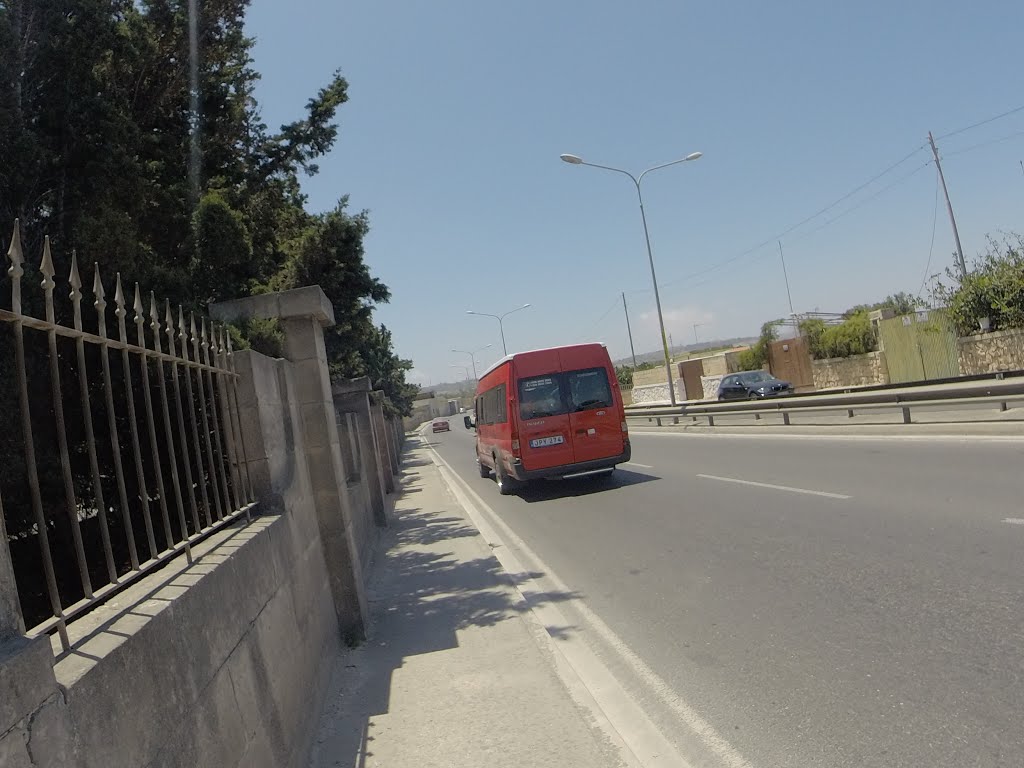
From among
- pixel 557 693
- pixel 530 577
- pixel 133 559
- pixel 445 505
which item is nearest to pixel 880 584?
pixel 557 693

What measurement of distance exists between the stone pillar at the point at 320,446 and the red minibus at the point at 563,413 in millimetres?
6907

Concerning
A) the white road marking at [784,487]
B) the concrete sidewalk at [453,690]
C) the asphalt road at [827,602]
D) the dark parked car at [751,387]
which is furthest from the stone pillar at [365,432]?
the dark parked car at [751,387]

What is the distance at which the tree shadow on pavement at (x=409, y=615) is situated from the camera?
4449mm

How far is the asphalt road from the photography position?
366 centimetres

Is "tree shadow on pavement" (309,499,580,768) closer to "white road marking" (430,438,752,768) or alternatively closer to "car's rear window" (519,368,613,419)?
"white road marking" (430,438,752,768)

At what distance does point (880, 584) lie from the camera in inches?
222

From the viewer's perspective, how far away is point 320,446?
6.18 m

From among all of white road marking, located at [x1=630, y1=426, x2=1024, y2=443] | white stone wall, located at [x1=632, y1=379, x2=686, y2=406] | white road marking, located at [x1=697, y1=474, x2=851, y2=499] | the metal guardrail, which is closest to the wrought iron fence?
white road marking, located at [x1=697, y1=474, x2=851, y2=499]

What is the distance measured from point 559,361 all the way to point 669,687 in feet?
29.4

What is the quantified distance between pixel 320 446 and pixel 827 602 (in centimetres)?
390

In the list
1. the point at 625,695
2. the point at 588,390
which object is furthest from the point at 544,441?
the point at 625,695

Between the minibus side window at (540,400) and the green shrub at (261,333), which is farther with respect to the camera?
the minibus side window at (540,400)

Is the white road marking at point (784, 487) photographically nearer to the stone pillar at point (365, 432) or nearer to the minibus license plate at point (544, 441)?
the minibus license plate at point (544, 441)

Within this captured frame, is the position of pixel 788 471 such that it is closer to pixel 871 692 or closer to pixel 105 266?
pixel 871 692
